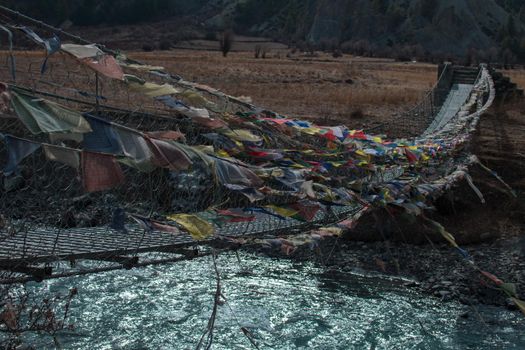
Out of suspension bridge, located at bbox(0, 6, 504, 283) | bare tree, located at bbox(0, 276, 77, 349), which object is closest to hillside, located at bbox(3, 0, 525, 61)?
bare tree, located at bbox(0, 276, 77, 349)

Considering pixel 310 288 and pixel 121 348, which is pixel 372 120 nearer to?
pixel 310 288

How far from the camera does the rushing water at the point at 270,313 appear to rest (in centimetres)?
908

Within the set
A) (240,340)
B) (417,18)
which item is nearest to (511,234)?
(240,340)

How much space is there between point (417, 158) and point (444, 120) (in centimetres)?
868

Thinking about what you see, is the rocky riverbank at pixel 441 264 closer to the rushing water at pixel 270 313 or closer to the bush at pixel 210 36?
the rushing water at pixel 270 313

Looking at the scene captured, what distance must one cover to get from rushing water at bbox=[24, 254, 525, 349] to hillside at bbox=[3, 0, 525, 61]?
57.6 m

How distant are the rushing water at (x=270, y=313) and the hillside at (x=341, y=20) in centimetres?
5758

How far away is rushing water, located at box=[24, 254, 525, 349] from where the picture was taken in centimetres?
908

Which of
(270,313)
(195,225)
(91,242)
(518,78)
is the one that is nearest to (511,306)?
(270,313)

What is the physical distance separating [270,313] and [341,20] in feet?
283

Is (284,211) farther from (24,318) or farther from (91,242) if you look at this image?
(24,318)

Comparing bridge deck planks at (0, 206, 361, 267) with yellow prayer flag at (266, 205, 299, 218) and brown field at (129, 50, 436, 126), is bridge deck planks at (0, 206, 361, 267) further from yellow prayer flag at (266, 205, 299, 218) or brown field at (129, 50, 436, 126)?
brown field at (129, 50, 436, 126)

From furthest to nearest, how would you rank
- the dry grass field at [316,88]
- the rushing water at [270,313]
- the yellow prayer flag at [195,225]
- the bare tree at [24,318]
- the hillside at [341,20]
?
the hillside at [341,20] < the dry grass field at [316,88] < the rushing water at [270,313] < the bare tree at [24,318] < the yellow prayer flag at [195,225]

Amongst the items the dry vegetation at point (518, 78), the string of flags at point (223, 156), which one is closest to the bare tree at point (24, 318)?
the string of flags at point (223, 156)
